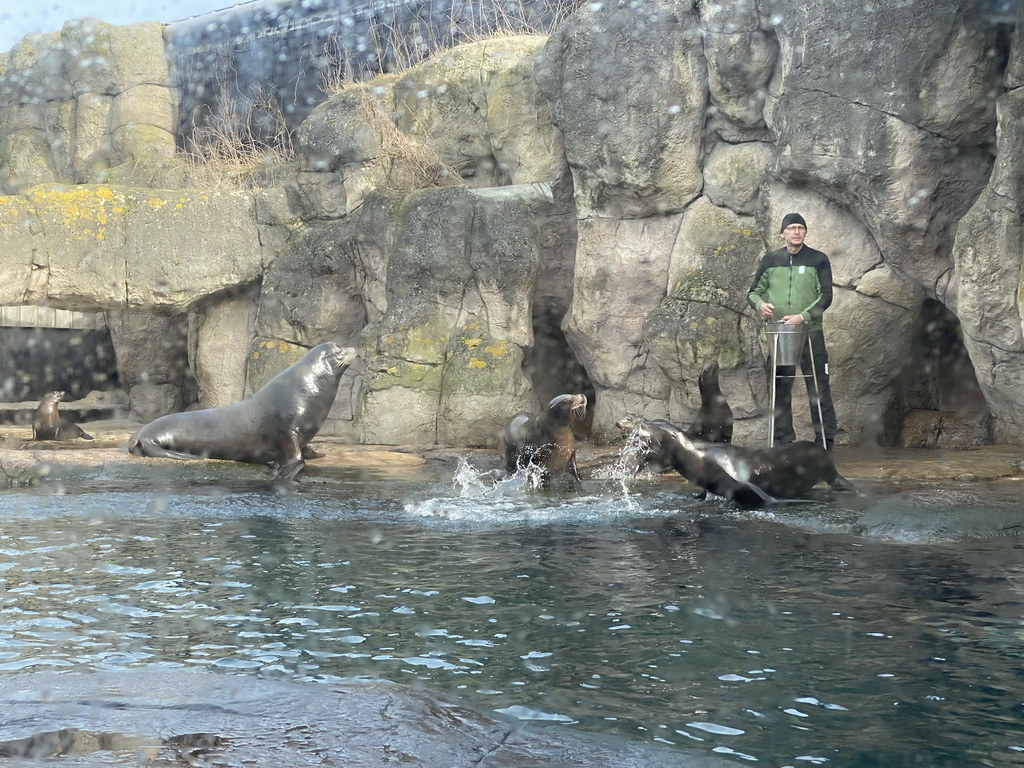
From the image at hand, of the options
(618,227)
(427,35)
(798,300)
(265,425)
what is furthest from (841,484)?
(427,35)

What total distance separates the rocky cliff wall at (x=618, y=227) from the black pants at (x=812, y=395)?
41.7 inches

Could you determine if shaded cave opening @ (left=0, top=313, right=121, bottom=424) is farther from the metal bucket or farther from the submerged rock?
the submerged rock

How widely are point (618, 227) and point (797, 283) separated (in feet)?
8.88

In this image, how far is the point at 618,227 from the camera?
31.5 feet

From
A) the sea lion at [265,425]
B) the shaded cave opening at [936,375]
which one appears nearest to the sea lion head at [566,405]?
the sea lion at [265,425]

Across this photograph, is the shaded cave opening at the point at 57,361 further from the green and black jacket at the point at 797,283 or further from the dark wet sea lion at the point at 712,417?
the green and black jacket at the point at 797,283

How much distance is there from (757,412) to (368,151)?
15.4 ft

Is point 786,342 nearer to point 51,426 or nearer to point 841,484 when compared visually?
point 841,484

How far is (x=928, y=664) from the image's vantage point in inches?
119

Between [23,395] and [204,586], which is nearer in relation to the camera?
[204,586]

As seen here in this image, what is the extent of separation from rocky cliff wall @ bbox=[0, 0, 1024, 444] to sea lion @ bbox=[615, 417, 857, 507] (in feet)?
6.44

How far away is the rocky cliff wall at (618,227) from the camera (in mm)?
7551

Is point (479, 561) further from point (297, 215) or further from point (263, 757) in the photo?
point (297, 215)

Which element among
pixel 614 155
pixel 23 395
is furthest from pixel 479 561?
pixel 23 395
